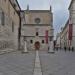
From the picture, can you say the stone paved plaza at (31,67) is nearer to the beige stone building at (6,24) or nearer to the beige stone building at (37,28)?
the beige stone building at (6,24)

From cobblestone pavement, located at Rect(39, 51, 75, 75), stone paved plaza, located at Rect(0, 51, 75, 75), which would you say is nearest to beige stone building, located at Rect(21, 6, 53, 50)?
cobblestone pavement, located at Rect(39, 51, 75, 75)

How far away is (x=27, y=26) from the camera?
108m

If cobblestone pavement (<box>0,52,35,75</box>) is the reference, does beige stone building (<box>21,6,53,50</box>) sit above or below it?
above

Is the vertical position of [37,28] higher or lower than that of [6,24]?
higher

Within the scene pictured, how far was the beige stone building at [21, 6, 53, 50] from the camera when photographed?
10412 centimetres

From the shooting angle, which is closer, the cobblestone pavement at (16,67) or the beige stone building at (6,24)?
the cobblestone pavement at (16,67)

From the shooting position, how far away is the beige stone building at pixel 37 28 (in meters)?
104

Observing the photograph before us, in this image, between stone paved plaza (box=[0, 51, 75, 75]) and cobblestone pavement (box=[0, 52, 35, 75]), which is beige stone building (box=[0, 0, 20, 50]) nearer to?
stone paved plaza (box=[0, 51, 75, 75])

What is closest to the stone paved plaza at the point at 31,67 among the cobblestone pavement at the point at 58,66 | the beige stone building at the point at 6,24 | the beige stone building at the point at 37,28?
the cobblestone pavement at the point at 58,66

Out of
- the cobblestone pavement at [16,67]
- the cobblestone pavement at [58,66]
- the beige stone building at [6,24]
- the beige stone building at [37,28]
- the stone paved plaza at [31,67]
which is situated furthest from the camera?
the beige stone building at [37,28]

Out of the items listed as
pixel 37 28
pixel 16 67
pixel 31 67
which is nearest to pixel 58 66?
pixel 31 67

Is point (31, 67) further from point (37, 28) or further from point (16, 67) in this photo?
point (37, 28)

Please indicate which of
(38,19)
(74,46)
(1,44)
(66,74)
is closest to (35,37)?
(38,19)

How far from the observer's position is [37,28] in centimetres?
10794
